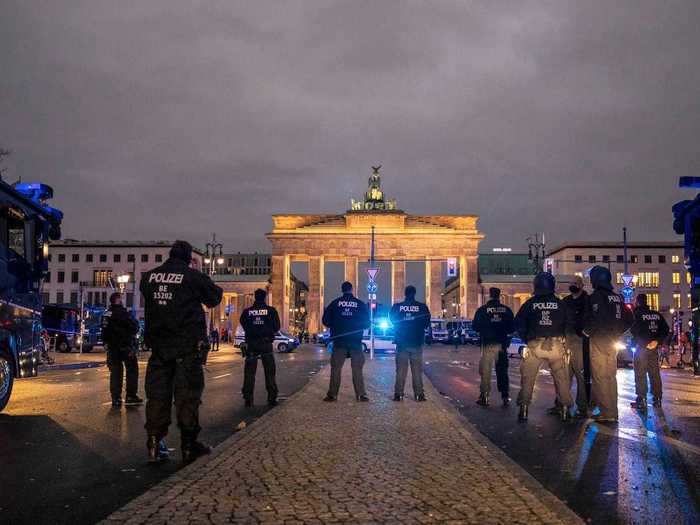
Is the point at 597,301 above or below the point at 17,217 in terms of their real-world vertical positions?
below

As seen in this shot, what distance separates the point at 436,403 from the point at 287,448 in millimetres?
4937

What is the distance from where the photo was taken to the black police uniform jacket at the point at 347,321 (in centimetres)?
1229

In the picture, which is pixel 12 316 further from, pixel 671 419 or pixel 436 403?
pixel 671 419

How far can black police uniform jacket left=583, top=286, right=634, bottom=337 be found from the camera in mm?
10469

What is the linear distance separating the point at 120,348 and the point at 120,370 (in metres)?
0.43

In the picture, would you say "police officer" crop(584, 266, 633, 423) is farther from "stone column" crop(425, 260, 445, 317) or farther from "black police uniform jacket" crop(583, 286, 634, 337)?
"stone column" crop(425, 260, 445, 317)

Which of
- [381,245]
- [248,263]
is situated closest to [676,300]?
[381,245]

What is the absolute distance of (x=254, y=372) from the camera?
1215 centimetres

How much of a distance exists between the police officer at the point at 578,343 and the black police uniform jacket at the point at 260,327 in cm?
467

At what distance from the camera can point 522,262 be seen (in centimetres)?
13325

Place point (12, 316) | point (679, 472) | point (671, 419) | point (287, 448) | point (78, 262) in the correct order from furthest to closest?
point (78, 262) < point (12, 316) < point (671, 419) < point (287, 448) < point (679, 472)

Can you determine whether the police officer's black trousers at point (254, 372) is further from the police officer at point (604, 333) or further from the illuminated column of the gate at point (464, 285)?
the illuminated column of the gate at point (464, 285)

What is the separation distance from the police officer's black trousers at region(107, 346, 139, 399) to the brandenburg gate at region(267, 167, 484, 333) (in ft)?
271

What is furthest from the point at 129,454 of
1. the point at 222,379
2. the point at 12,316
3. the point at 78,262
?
the point at 78,262
